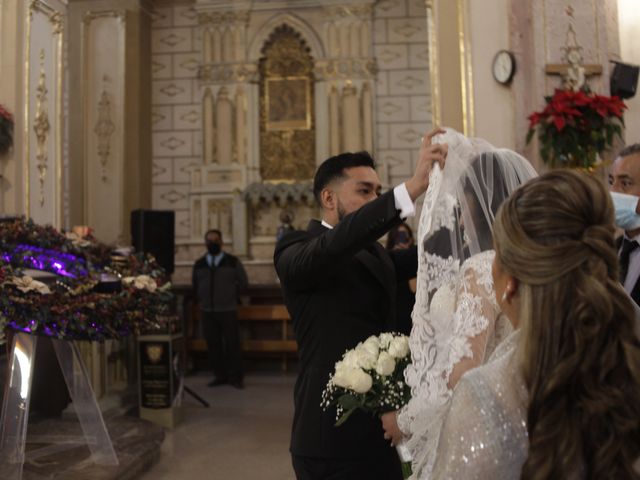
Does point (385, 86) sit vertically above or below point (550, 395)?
above

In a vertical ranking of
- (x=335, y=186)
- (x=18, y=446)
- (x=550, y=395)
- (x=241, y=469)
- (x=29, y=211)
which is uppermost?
(x=29, y=211)

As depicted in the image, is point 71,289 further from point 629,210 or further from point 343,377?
point 629,210

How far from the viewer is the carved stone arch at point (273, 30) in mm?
11266

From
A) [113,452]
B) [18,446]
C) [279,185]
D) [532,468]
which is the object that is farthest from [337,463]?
[279,185]

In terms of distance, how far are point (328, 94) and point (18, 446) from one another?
27.0 ft

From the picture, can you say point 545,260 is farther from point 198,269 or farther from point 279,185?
point 279,185

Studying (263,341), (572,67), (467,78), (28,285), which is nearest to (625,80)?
(572,67)

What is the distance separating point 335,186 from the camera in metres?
2.39

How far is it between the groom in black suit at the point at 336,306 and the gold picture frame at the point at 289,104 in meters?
9.06

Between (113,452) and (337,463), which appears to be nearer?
(337,463)

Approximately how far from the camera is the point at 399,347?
196 centimetres

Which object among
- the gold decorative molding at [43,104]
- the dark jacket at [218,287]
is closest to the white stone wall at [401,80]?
the dark jacket at [218,287]

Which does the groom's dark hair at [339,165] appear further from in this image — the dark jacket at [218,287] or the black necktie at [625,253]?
the dark jacket at [218,287]

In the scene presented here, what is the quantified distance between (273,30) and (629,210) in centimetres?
926
